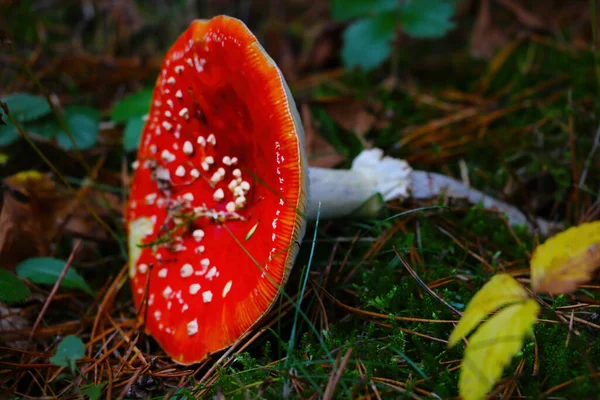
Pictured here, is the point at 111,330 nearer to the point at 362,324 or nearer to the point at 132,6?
the point at 362,324

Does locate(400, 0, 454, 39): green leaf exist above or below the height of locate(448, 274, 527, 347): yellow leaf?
above

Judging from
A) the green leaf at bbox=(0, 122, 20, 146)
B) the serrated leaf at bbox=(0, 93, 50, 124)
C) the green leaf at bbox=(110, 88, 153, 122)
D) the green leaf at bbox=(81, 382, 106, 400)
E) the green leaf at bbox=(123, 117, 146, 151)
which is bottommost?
Answer: the green leaf at bbox=(81, 382, 106, 400)

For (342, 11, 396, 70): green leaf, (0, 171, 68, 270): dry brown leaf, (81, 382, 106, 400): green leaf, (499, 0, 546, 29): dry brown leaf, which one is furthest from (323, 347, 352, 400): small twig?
(499, 0, 546, 29): dry brown leaf

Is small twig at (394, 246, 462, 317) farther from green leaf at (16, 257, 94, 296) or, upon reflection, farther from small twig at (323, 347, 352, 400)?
green leaf at (16, 257, 94, 296)

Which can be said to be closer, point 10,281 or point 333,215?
point 10,281

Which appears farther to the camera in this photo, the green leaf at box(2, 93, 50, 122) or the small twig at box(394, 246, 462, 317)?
the green leaf at box(2, 93, 50, 122)

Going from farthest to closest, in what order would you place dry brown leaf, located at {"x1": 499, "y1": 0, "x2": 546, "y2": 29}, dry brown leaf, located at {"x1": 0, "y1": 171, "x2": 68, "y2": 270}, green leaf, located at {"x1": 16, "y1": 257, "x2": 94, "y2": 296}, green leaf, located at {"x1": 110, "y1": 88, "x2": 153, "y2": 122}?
dry brown leaf, located at {"x1": 499, "y1": 0, "x2": 546, "y2": 29} → green leaf, located at {"x1": 110, "y1": 88, "x2": 153, "y2": 122} → dry brown leaf, located at {"x1": 0, "y1": 171, "x2": 68, "y2": 270} → green leaf, located at {"x1": 16, "y1": 257, "x2": 94, "y2": 296}

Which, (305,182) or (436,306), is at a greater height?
(305,182)

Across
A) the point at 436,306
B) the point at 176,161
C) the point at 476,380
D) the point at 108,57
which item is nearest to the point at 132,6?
the point at 108,57

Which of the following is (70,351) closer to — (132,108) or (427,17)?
(132,108)
